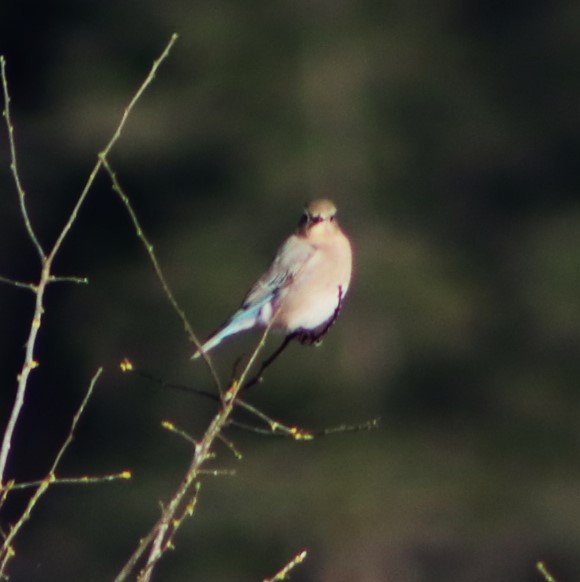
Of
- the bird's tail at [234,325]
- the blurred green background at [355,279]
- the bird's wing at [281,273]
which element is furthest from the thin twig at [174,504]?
the blurred green background at [355,279]

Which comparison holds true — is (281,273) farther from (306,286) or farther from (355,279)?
(355,279)

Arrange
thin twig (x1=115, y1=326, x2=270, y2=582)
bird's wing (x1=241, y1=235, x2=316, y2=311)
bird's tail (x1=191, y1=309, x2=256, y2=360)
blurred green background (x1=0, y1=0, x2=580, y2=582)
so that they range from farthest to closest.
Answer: blurred green background (x1=0, y1=0, x2=580, y2=582) < bird's wing (x1=241, y1=235, x2=316, y2=311) < bird's tail (x1=191, y1=309, x2=256, y2=360) < thin twig (x1=115, y1=326, x2=270, y2=582)

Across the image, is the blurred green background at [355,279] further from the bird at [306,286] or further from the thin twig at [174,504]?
the thin twig at [174,504]

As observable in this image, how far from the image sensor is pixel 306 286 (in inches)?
282

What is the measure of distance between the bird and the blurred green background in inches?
447

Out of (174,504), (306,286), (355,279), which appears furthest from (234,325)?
(355,279)

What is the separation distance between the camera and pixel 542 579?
56.9 ft

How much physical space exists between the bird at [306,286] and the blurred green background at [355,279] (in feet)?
37.2

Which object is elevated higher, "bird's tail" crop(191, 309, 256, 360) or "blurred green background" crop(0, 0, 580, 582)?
"bird's tail" crop(191, 309, 256, 360)

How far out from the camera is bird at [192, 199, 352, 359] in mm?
7100

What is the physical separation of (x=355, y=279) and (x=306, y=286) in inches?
471

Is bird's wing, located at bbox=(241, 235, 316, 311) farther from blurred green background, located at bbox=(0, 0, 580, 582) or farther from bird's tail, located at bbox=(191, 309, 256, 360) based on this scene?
blurred green background, located at bbox=(0, 0, 580, 582)

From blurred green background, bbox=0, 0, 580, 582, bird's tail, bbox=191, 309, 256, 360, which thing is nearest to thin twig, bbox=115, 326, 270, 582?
bird's tail, bbox=191, 309, 256, 360

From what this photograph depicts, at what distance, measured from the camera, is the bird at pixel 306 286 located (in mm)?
7100
